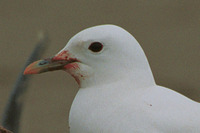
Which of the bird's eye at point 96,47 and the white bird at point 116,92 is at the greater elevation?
the bird's eye at point 96,47

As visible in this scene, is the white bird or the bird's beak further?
the bird's beak

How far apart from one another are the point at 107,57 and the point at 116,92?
0.08 m

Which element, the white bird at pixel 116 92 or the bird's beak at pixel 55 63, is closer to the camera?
the white bird at pixel 116 92

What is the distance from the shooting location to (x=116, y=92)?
1.13 m

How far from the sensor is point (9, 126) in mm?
1577

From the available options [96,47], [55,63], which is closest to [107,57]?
[96,47]

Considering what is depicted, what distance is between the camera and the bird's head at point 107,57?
45.1 inches

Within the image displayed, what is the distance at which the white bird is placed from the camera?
1074 millimetres

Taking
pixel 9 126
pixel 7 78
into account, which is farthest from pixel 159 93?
pixel 7 78

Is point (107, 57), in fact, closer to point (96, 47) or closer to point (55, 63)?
point (96, 47)

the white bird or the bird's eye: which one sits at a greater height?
the bird's eye

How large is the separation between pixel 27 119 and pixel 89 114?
1.89 meters

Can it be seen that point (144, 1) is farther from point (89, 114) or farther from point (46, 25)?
point (89, 114)

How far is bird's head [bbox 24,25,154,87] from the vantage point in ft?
3.76
